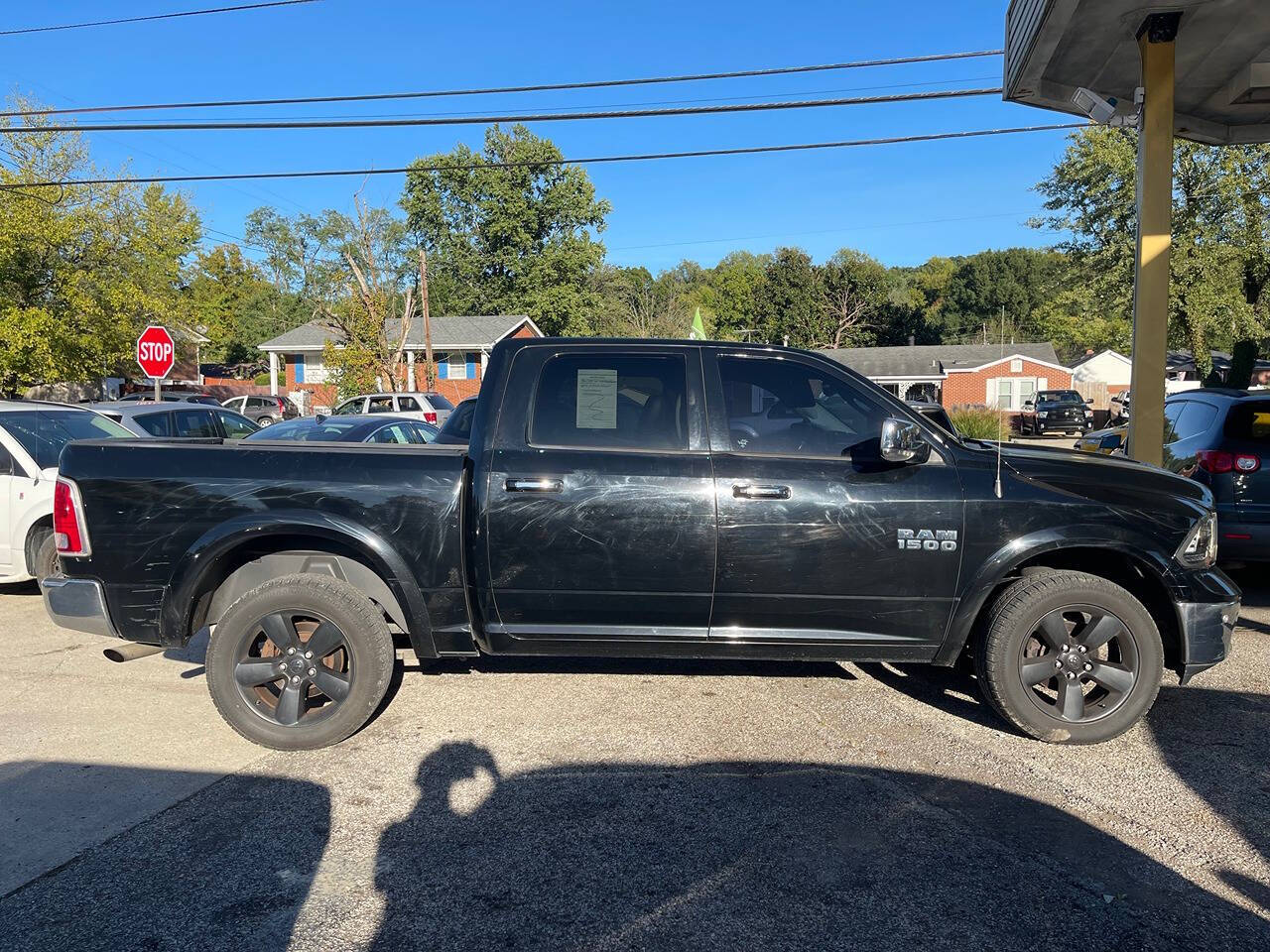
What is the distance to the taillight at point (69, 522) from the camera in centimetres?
430

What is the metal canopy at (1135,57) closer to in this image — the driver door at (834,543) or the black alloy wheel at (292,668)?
the driver door at (834,543)

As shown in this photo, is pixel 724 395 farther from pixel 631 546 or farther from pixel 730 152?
pixel 730 152

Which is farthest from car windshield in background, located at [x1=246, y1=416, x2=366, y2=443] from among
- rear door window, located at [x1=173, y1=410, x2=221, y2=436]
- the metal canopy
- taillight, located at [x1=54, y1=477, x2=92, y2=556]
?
the metal canopy

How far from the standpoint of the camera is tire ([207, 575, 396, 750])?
169 inches

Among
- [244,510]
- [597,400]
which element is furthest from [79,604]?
Answer: [597,400]

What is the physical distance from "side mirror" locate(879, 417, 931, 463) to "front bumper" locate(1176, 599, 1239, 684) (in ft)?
5.10

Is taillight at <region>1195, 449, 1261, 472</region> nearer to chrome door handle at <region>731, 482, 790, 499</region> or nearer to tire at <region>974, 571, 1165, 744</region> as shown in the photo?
tire at <region>974, 571, 1165, 744</region>

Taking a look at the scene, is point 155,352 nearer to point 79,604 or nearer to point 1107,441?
point 79,604

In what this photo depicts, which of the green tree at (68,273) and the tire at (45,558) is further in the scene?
the green tree at (68,273)

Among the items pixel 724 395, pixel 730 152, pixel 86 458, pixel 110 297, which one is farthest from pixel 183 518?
pixel 110 297

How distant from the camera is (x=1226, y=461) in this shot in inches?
276

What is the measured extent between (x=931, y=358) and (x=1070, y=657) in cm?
5287

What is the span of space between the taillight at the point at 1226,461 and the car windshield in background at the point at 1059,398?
32.0 meters

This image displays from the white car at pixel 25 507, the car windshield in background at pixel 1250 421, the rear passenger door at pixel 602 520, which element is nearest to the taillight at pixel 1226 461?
the car windshield in background at pixel 1250 421
